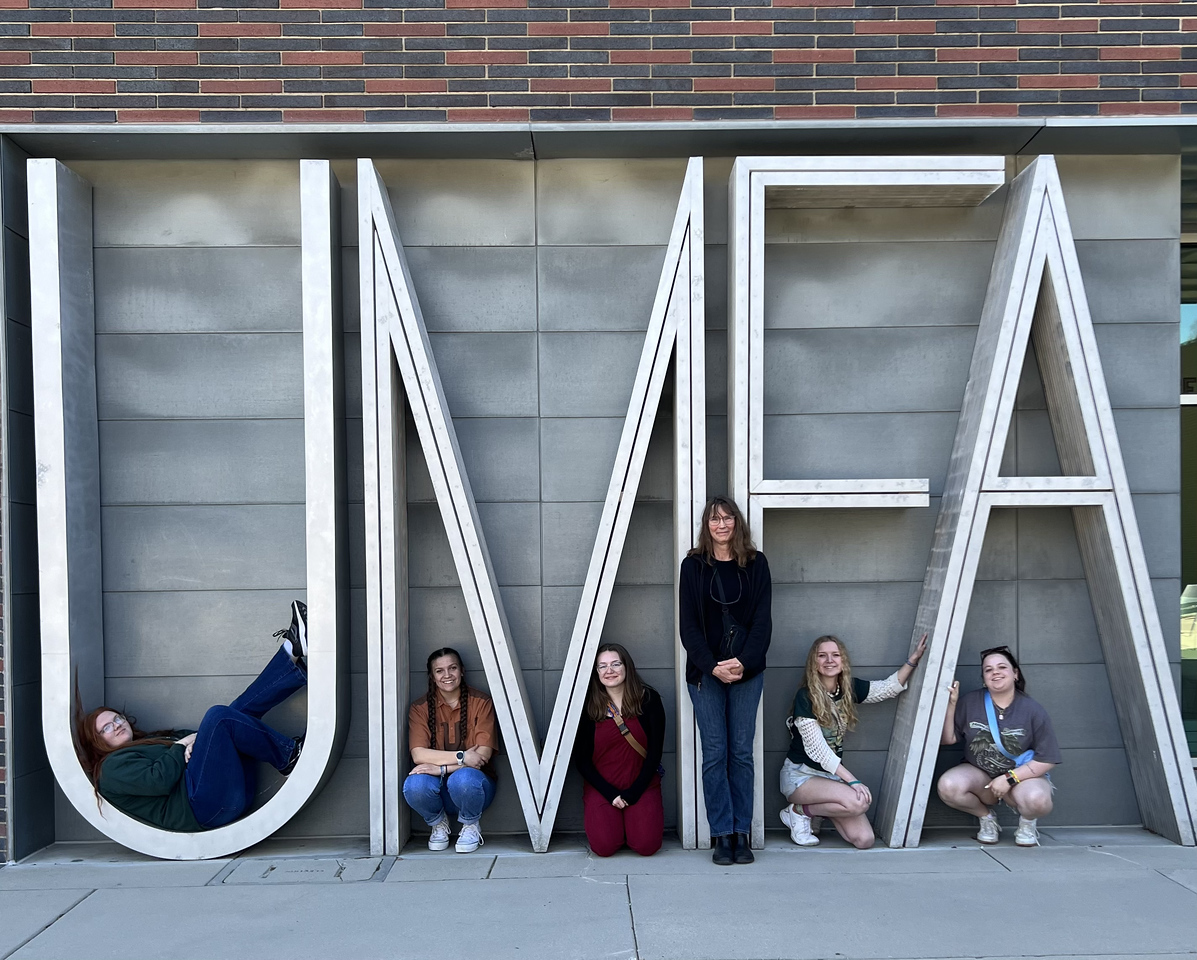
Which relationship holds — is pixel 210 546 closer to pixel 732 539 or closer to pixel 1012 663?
pixel 732 539

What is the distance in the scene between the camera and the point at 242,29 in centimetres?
532

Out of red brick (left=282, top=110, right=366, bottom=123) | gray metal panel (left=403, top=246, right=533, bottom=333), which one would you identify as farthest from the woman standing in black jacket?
red brick (left=282, top=110, right=366, bottom=123)

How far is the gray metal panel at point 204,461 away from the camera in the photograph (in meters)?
5.64

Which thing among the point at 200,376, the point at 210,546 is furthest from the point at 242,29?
the point at 210,546

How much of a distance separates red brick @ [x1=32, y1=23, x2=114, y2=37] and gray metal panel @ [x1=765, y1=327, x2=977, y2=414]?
13.5ft

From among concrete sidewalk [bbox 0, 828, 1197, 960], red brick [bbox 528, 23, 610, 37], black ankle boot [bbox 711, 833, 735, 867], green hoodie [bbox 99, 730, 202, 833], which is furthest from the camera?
red brick [bbox 528, 23, 610, 37]

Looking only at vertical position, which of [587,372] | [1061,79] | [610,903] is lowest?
[610,903]

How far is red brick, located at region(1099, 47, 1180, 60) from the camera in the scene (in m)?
5.38

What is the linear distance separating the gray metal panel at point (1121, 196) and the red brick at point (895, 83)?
101 centimetres

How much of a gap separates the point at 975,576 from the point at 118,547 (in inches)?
196

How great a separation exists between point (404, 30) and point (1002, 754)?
5.20m

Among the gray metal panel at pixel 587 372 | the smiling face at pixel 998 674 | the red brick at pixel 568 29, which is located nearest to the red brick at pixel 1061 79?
the red brick at pixel 568 29

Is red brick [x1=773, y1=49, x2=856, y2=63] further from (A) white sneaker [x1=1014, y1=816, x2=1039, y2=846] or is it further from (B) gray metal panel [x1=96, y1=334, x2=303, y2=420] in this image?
(A) white sneaker [x1=1014, y1=816, x2=1039, y2=846]

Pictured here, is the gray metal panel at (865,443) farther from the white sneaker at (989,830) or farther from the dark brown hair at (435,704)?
the dark brown hair at (435,704)
